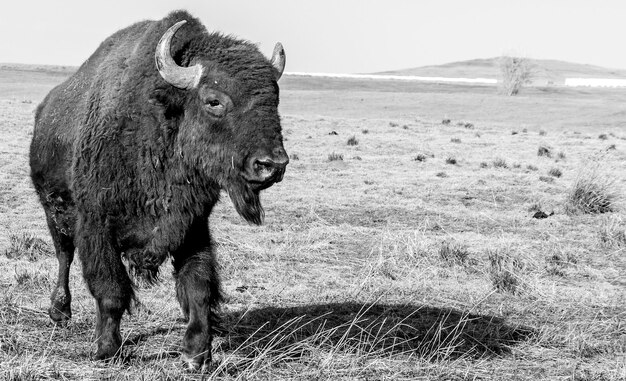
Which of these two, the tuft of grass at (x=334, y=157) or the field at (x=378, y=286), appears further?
the tuft of grass at (x=334, y=157)

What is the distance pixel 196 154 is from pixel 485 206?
908cm

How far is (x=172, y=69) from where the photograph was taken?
552 centimetres

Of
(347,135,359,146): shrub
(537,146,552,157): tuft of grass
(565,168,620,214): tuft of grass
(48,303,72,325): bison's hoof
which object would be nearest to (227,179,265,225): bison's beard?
(48,303,72,325): bison's hoof

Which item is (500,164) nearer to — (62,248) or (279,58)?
(62,248)

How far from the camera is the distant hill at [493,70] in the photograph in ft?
529

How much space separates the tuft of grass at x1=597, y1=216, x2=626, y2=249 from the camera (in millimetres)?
10633

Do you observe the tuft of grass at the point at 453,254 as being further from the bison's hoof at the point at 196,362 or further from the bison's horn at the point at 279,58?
the bison's hoof at the point at 196,362

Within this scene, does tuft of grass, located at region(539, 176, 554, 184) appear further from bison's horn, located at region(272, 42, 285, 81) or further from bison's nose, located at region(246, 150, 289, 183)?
bison's nose, located at region(246, 150, 289, 183)

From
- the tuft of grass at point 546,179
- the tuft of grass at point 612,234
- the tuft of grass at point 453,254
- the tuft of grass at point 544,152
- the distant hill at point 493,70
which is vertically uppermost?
the tuft of grass at point 453,254

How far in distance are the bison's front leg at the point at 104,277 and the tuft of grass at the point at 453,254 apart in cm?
465

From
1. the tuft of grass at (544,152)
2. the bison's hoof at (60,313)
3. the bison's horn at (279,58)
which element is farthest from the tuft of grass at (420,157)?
the bison's horn at (279,58)

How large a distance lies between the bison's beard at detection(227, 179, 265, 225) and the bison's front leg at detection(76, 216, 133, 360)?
90 cm

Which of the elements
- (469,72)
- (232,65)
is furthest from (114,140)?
(469,72)

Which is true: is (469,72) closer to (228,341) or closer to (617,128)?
(617,128)
